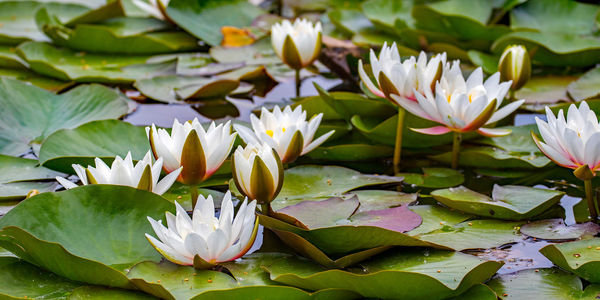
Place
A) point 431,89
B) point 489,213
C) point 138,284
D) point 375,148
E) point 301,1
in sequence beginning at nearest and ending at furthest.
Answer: point 138,284, point 489,213, point 431,89, point 375,148, point 301,1

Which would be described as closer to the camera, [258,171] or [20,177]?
[258,171]

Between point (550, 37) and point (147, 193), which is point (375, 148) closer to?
point (147, 193)

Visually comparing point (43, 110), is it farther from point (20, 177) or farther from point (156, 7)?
point (156, 7)

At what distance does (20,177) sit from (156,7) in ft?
5.55

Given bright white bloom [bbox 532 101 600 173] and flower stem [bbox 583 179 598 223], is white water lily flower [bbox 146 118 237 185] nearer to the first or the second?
bright white bloom [bbox 532 101 600 173]

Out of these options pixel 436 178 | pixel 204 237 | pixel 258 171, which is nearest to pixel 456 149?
pixel 436 178

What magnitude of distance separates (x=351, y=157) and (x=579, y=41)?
1333 mm

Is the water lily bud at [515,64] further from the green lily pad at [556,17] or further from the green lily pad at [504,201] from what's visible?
the green lily pad at [556,17]

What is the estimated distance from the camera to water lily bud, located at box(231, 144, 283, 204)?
1.48 m

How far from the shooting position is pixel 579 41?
281cm

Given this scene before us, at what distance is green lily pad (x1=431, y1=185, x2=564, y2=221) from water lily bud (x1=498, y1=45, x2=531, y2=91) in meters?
0.55

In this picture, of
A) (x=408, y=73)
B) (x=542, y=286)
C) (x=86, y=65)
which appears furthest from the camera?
(x=86, y=65)

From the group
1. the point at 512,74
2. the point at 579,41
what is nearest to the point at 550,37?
the point at 579,41

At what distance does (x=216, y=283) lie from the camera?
1365mm
